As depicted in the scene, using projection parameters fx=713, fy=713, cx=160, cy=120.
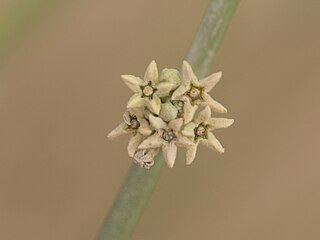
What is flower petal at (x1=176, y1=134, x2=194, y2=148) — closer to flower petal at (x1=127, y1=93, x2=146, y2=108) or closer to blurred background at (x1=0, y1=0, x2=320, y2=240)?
flower petal at (x1=127, y1=93, x2=146, y2=108)

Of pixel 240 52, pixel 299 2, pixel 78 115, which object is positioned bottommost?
pixel 78 115

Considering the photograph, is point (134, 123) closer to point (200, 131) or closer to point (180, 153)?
point (200, 131)

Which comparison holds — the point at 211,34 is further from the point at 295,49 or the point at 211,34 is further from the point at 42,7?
the point at 295,49

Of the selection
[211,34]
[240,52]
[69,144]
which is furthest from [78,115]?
[211,34]

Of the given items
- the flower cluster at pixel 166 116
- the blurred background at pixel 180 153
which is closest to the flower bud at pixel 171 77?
the flower cluster at pixel 166 116

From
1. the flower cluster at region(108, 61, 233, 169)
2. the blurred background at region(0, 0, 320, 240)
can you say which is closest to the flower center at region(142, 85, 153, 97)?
the flower cluster at region(108, 61, 233, 169)

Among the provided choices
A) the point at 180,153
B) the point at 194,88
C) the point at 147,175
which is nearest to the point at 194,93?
the point at 194,88
